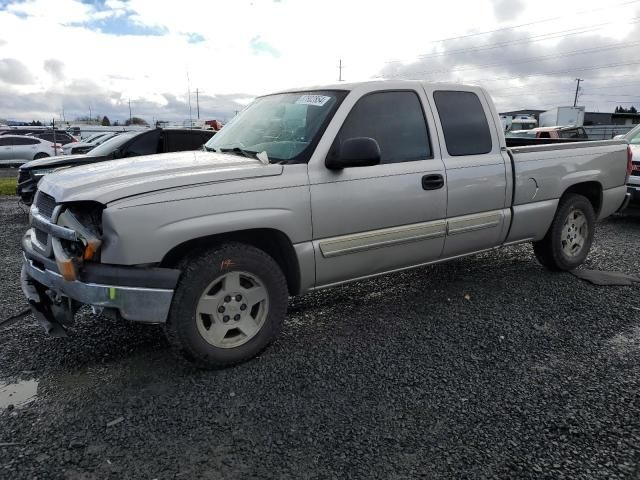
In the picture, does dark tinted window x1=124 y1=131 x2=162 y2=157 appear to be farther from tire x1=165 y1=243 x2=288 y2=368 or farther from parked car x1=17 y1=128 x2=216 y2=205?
tire x1=165 y1=243 x2=288 y2=368

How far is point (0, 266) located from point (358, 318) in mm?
4277

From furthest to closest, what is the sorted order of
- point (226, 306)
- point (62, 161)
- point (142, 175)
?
point (62, 161), point (226, 306), point (142, 175)

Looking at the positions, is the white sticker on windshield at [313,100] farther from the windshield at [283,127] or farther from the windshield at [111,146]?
the windshield at [111,146]

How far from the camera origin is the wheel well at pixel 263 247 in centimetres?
322

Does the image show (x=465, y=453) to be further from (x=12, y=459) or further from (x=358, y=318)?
(x=12, y=459)

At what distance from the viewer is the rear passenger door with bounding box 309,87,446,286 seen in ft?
11.9

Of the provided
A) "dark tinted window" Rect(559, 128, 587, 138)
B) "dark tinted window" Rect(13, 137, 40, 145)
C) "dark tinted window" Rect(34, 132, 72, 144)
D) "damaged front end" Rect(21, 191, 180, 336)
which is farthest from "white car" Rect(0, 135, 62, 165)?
"dark tinted window" Rect(559, 128, 587, 138)

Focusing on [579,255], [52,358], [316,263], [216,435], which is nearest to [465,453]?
[216,435]

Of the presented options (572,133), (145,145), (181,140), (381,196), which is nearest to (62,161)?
(145,145)

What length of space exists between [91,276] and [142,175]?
698 millimetres

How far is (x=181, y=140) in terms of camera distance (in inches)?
344

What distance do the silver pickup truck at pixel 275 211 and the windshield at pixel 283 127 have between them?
1 centimetres

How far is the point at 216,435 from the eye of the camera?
2684 mm

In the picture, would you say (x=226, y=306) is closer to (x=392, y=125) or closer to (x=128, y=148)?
(x=392, y=125)
